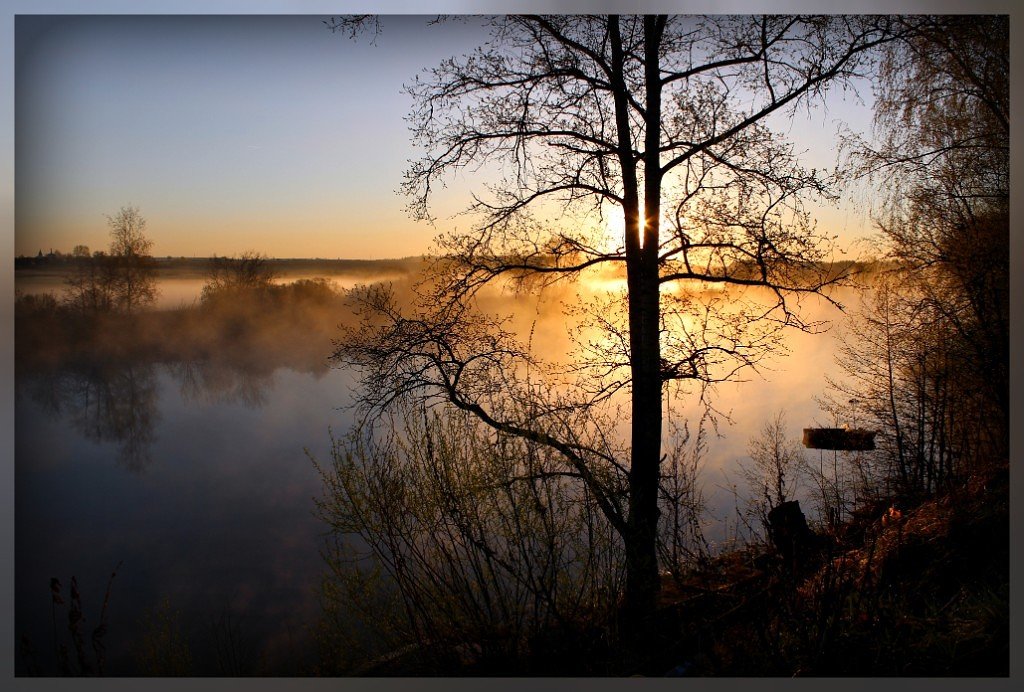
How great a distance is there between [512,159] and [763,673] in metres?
2.06

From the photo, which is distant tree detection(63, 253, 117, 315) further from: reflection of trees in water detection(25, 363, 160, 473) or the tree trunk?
the tree trunk

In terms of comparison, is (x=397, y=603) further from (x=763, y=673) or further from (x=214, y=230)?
(x=214, y=230)

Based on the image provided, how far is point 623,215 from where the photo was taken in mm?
2758

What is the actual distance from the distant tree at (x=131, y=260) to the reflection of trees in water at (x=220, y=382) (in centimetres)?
28

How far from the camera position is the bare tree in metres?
2.64

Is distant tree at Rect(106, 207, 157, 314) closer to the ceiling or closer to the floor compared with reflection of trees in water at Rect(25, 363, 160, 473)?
closer to the ceiling

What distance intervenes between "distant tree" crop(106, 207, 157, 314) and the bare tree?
72 cm

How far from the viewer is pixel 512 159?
2.72 metres

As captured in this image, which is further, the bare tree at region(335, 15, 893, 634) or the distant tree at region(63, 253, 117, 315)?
the bare tree at region(335, 15, 893, 634)

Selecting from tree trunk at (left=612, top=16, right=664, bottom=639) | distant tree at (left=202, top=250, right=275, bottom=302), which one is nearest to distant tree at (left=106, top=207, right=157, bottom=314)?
distant tree at (left=202, top=250, right=275, bottom=302)

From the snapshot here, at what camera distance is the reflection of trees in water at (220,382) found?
8.51 ft

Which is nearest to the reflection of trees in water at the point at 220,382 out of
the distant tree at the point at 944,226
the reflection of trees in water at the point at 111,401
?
the reflection of trees in water at the point at 111,401

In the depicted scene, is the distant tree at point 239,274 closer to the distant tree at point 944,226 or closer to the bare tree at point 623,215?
the bare tree at point 623,215

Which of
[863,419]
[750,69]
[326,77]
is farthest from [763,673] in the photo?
[326,77]
